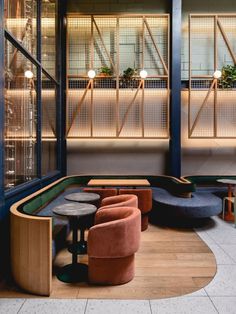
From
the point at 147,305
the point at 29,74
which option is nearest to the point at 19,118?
the point at 29,74

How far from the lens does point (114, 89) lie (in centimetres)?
614

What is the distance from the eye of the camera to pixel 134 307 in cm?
239

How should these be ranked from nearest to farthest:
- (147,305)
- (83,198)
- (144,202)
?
(147,305) < (83,198) < (144,202)

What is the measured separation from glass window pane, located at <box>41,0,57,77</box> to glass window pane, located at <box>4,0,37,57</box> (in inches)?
19.6

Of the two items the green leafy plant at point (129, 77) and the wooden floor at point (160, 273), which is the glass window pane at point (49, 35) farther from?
the wooden floor at point (160, 273)

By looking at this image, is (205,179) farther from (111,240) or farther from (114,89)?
(111,240)

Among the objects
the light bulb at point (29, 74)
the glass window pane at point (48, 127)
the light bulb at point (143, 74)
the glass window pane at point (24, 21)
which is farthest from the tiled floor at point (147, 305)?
the light bulb at point (143, 74)

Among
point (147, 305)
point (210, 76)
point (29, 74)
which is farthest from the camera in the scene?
point (210, 76)

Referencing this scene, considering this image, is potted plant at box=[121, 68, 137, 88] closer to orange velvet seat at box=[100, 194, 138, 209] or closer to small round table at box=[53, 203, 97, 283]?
orange velvet seat at box=[100, 194, 138, 209]

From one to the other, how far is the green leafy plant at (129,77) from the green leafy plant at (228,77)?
2007mm

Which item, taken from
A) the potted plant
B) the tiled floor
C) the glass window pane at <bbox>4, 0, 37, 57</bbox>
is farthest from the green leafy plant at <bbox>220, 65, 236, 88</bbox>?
the tiled floor

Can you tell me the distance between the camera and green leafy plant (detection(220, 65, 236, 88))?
19.6 feet

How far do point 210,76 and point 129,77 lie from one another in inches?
74.1

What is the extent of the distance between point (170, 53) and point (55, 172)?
3.77m
